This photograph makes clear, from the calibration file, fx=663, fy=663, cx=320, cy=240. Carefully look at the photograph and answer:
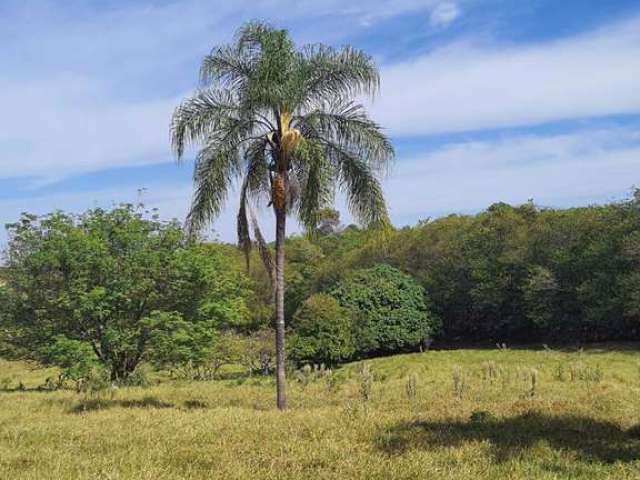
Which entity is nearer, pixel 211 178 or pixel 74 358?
pixel 211 178

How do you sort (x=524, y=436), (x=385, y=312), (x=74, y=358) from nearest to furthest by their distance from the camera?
(x=524, y=436)
(x=74, y=358)
(x=385, y=312)

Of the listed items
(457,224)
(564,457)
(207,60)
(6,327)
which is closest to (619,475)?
(564,457)

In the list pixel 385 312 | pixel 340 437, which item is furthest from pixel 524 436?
pixel 385 312

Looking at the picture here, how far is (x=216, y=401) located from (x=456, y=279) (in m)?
27.4

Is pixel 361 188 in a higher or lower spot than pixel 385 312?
higher

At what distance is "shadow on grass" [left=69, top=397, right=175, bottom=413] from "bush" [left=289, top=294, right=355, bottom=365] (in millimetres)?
19427

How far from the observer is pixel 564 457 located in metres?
8.27

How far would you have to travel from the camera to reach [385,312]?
39625 millimetres

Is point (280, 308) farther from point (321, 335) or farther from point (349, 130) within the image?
point (321, 335)

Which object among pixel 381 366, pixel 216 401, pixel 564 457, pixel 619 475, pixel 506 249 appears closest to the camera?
pixel 619 475

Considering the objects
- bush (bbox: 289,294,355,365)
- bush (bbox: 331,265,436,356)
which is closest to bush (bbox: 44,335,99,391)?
bush (bbox: 289,294,355,365)

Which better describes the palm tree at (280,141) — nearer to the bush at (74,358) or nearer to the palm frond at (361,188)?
the palm frond at (361,188)

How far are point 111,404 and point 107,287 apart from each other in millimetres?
5751

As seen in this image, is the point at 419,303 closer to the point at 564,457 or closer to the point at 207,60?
the point at 207,60
